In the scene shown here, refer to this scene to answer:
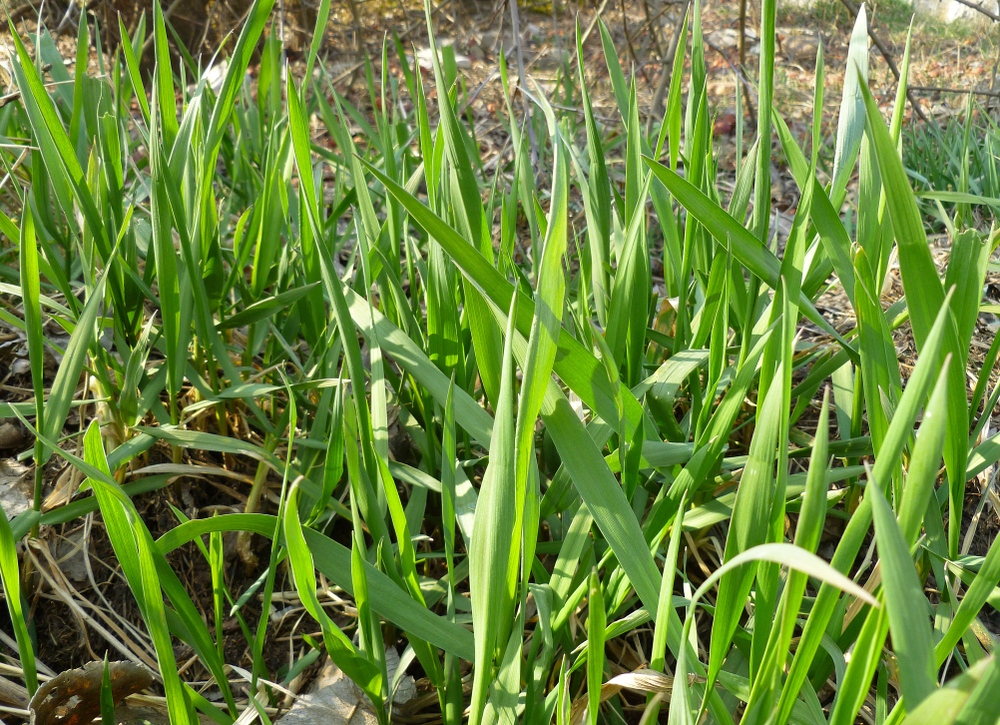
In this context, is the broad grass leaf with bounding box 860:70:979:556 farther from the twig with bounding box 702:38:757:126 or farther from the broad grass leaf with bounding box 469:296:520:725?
the twig with bounding box 702:38:757:126

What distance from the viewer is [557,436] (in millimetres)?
476

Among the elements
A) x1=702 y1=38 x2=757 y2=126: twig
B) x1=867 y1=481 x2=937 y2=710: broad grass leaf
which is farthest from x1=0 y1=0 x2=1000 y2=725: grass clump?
x1=702 y1=38 x2=757 y2=126: twig

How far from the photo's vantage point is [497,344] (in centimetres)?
61

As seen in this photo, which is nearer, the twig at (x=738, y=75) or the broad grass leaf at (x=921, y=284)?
the broad grass leaf at (x=921, y=284)

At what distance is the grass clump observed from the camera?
1.38 ft

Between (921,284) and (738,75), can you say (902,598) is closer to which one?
(921,284)

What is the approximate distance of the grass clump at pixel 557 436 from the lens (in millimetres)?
420

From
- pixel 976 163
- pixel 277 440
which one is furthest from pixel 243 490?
pixel 976 163

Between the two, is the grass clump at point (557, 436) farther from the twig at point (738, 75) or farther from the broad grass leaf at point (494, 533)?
the twig at point (738, 75)

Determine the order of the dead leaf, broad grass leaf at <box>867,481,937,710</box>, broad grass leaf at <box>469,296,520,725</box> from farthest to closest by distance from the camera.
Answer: the dead leaf, broad grass leaf at <box>469,296,520,725</box>, broad grass leaf at <box>867,481,937,710</box>

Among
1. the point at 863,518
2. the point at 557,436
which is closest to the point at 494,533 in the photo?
the point at 557,436

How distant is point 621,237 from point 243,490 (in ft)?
1.85

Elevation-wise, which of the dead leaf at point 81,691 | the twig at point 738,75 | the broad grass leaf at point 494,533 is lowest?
the dead leaf at point 81,691

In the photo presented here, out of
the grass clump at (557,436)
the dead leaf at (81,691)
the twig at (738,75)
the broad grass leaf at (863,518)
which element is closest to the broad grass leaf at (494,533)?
the grass clump at (557,436)
